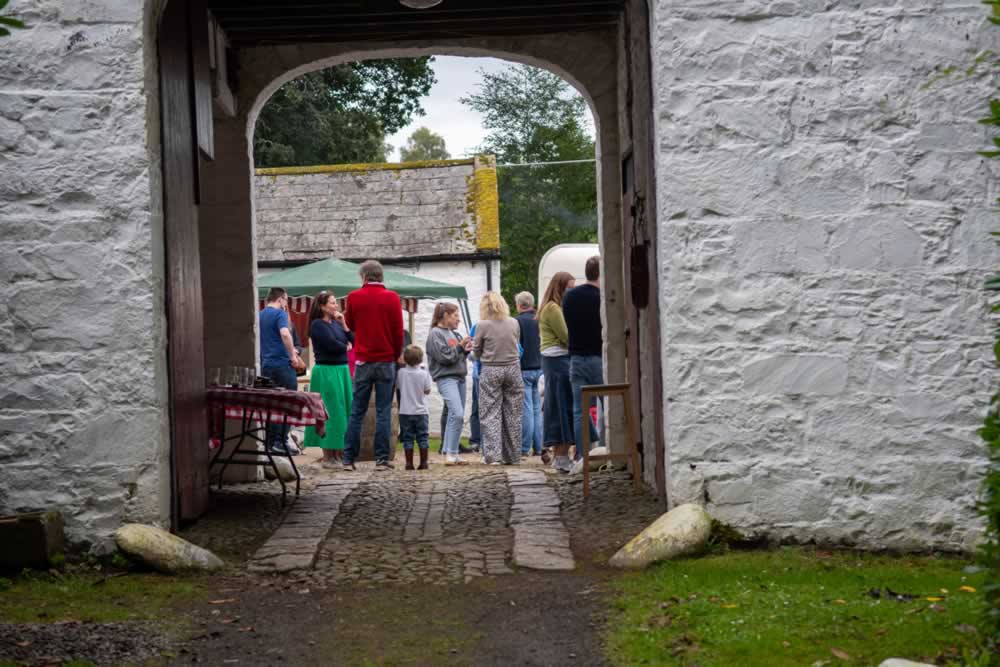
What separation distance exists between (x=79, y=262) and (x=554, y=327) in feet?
17.2

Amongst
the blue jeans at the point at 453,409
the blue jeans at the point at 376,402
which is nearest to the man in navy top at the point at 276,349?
the blue jeans at the point at 376,402

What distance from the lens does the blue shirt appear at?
11.9 meters

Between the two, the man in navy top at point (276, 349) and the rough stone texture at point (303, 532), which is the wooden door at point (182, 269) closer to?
the rough stone texture at point (303, 532)

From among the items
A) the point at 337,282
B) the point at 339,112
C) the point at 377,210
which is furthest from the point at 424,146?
the point at 337,282

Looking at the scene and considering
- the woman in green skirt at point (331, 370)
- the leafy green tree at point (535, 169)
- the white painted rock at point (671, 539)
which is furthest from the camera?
the leafy green tree at point (535, 169)

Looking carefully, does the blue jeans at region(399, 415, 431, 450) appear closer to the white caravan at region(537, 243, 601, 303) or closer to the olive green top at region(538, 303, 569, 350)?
the olive green top at region(538, 303, 569, 350)

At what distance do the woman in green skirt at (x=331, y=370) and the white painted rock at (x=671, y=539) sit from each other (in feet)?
19.8

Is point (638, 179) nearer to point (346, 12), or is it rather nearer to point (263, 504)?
point (346, 12)

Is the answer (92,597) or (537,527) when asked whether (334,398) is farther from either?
(92,597)

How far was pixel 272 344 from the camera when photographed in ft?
39.1

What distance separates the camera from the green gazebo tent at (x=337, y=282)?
14641 mm

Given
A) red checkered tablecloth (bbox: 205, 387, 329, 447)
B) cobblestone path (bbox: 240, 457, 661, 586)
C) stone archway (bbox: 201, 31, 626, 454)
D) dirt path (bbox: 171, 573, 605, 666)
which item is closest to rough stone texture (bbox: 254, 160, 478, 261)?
stone archway (bbox: 201, 31, 626, 454)

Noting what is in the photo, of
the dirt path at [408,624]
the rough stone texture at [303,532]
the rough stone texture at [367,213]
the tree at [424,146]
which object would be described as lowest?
the dirt path at [408,624]

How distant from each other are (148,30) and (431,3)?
206 cm
